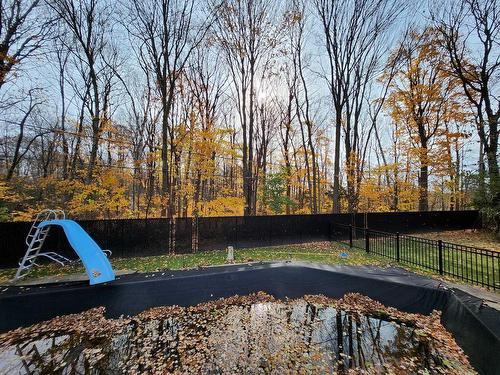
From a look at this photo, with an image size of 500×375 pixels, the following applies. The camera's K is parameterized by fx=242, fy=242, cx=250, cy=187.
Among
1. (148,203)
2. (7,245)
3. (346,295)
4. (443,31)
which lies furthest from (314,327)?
(443,31)

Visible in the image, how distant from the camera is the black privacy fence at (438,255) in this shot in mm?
4793

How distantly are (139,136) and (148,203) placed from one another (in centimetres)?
632

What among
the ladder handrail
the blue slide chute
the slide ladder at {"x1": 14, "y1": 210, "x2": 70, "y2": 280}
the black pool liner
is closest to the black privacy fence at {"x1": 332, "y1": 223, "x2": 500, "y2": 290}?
the black pool liner

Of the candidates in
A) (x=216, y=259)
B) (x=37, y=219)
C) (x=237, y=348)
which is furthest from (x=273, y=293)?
(x=37, y=219)

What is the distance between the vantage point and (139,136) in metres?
15.3

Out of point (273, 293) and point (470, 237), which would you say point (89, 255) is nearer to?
point (273, 293)

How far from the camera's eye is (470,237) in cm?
1030

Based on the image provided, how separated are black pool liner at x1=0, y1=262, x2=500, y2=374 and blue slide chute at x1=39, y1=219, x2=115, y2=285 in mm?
190

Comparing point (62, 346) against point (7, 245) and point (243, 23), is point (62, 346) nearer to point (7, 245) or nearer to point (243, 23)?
point (7, 245)

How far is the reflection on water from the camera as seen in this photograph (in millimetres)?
3158

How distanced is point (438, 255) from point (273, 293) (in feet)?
14.1

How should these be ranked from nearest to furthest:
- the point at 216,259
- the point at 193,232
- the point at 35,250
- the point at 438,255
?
the point at 35,250, the point at 438,255, the point at 216,259, the point at 193,232

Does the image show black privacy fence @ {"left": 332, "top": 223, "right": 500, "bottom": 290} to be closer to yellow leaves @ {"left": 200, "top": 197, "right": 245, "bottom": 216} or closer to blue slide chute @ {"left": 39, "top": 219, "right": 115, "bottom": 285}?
yellow leaves @ {"left": 200, "top": 197, "right": 245, "bottom": 216}

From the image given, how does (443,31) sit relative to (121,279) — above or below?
above
